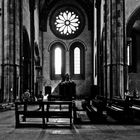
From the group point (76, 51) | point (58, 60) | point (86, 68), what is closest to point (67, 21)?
point (76, 51)

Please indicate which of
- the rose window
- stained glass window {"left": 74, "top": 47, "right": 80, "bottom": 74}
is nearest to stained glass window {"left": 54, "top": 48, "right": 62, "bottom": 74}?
stained glass window {"left": 74, "top": 47, "right": 80, "bottom": 74}

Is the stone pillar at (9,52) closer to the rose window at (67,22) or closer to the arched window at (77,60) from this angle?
the arched window at (77,60)

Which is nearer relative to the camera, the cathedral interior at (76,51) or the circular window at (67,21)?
the cathedral interior at (76,51)

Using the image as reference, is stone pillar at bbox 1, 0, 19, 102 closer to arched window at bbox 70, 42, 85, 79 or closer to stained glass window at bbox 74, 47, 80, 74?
arched window at bbox 70, 42, 85, 79

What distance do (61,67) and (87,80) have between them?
3940 millimetres

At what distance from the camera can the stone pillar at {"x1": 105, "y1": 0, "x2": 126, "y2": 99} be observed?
1892cm

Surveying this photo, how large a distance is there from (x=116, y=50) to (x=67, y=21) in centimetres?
2003

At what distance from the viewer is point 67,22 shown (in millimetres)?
37938

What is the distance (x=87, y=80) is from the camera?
36438 millimetres

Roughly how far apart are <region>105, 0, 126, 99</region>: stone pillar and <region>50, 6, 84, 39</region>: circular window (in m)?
18.2

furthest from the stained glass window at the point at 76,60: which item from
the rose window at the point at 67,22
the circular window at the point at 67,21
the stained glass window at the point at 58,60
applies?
the rose window at the point at 67,22

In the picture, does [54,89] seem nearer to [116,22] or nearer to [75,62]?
[75,62]

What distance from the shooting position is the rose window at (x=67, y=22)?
123 ft

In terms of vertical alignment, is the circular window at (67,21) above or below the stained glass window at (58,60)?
above
